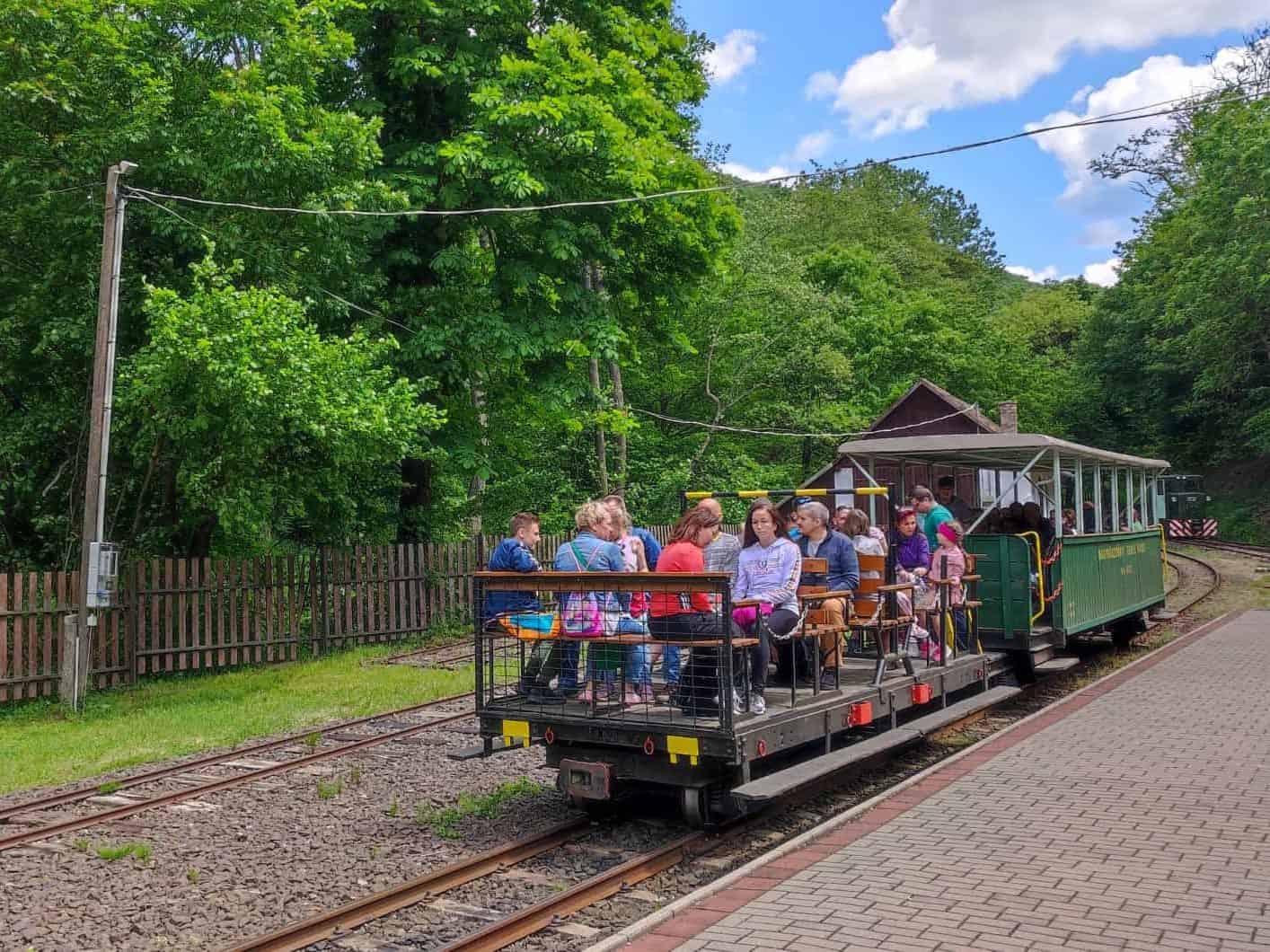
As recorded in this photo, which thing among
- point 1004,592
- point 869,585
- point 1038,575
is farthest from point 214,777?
point 1038,575

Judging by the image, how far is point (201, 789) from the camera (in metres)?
8.66

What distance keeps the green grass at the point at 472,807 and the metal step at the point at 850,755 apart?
205cm

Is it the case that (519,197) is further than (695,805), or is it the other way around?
(519,197)

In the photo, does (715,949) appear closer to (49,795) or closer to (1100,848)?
(1100,848)

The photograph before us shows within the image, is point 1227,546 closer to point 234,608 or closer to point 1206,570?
point 1206,570

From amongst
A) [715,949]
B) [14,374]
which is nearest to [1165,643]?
[715,949]

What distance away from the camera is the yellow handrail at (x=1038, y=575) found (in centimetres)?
1197

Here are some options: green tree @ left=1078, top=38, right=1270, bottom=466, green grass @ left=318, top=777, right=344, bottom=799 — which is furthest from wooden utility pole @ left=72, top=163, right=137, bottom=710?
green tree @ left=1078, top=38, right=1270, bottom=466

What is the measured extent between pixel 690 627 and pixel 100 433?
8699 millimetres

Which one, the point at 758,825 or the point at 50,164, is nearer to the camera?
the point at 758,825

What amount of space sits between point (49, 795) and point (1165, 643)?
48.7 ft

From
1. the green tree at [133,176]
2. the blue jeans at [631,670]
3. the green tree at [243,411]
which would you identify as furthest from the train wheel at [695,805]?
the green tree at [133,176]

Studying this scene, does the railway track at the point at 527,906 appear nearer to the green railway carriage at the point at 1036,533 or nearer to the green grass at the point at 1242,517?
the green railway carriage at the point at 1036,533

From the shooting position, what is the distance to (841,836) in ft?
21.9
